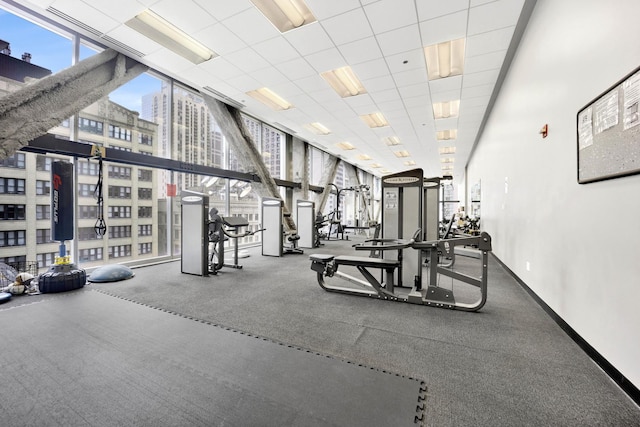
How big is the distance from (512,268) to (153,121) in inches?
289

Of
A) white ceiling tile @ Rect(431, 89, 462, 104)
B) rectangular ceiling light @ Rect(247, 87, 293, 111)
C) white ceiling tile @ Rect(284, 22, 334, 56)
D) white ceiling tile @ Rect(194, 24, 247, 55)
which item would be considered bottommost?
white ceiling tile @ Rect(431, 89, 462, 104)

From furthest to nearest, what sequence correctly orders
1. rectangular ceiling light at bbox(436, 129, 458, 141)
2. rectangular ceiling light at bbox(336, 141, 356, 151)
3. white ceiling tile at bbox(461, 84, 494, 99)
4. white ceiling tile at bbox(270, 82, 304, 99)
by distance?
rectangular ceiling light at bbox(336, 141, 356, 151)
rectangular ceiling light at bbox(436, 129, 458, 141)
white ceiling tile at bbox(270, 82, 304, 99)
white ceiling tile at bbox(461, 84, 494, 99)

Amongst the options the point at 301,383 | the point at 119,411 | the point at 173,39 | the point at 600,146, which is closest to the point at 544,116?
the point at 600,146

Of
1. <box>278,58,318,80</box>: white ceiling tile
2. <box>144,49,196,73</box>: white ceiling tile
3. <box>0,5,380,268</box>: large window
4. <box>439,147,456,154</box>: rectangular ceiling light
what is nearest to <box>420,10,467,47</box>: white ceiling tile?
<box>278,58,318,80</box>: white ceiling tile

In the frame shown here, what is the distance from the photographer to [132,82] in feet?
16.0

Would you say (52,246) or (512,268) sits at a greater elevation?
(52,246)

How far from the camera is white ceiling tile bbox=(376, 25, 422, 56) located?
3.66 meters

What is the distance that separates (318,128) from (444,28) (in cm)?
501

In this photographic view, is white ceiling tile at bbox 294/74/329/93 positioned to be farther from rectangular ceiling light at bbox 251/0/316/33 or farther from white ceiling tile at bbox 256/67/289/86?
rectangular ceiling light at bbox 251/0/316/33

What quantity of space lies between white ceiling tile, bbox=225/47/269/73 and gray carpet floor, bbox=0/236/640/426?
3700 millimetres

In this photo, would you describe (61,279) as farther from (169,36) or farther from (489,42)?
(489,42)

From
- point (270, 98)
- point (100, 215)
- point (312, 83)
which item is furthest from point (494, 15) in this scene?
point (100, 215)

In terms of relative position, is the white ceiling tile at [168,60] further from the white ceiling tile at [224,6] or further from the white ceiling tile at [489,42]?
the white ceiling tile at [489,42]

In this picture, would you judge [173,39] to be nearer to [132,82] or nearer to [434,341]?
[132,82]
